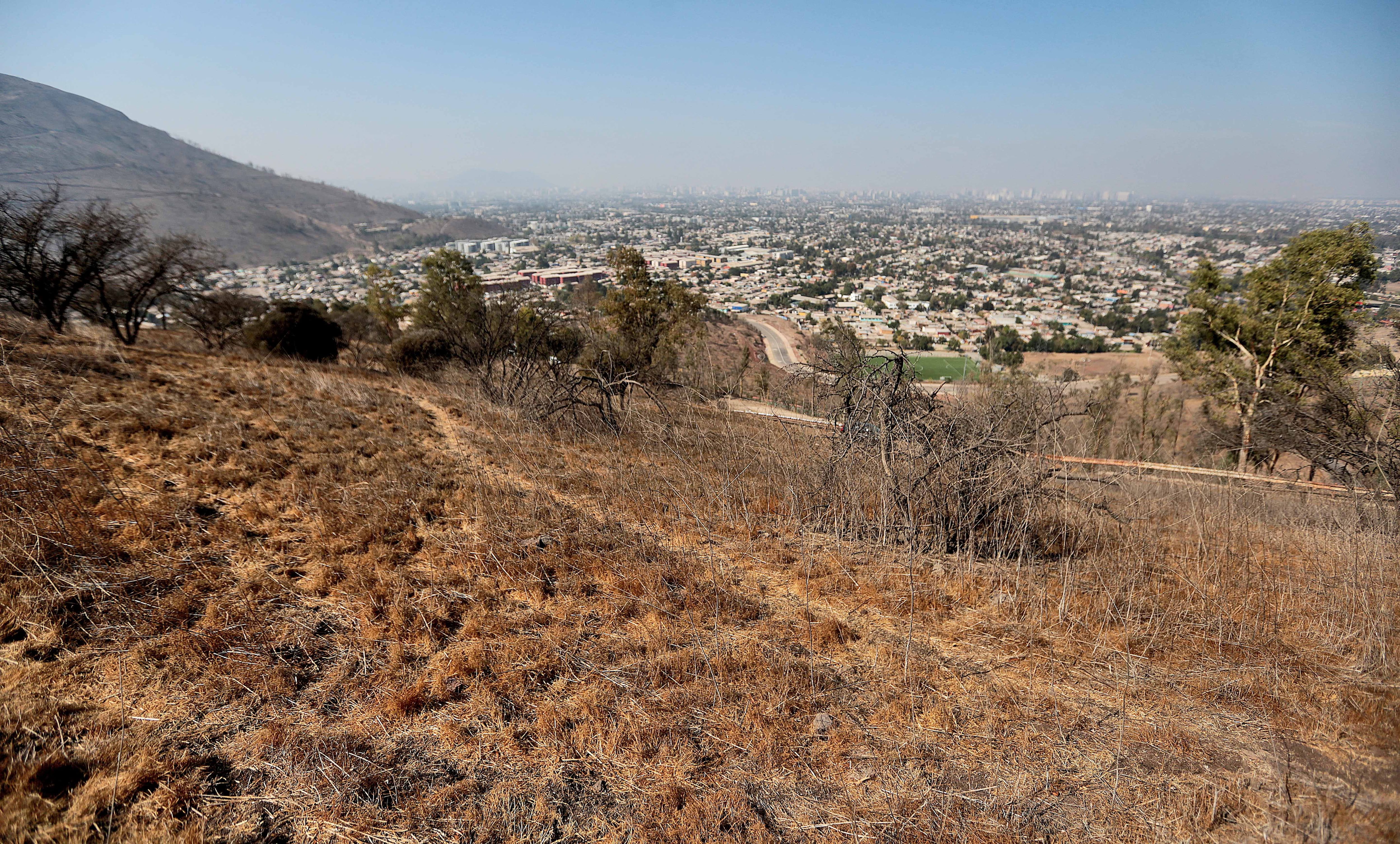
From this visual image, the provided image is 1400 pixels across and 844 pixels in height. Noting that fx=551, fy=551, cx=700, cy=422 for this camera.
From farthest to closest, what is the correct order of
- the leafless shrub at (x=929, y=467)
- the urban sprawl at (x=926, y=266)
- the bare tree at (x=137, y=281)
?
the urban sprawl at (x=926, y=266) < the bare tree at (x=137, y=281) < the leafless shrub at (x=929, y=467)

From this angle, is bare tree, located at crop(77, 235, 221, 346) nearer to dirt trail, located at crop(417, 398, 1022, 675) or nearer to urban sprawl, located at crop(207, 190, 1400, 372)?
urban sprawl, located at crop(207, 190, 1400, 372)

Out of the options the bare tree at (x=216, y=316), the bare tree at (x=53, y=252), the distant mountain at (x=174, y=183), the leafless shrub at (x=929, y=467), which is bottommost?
the leafless shrub at (x=929, y=467)

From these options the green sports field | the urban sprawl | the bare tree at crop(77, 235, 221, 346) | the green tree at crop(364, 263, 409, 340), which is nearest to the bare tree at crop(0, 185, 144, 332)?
the bare tree at crop(77, 235, 221, 346)

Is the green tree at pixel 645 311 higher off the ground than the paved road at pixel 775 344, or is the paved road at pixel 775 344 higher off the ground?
the green tree at pixel 645 311

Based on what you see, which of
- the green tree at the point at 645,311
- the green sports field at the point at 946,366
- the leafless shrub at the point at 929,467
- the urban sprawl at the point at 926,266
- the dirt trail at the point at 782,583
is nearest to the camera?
the dirt trail at the point at 782,583

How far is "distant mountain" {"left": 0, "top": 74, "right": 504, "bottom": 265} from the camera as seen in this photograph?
58594 millimetres

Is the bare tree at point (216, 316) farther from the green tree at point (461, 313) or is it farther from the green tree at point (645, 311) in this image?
the green tree at point (645, 311)

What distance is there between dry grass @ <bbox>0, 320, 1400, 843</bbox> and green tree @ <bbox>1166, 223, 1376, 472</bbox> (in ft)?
32.2

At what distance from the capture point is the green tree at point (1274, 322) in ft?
39.9

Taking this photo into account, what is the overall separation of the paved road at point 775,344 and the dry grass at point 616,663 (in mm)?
22621

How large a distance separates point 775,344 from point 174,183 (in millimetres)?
91345

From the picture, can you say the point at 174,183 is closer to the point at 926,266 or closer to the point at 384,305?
the point at 384,305

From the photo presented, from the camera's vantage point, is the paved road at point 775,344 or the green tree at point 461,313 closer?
the green tree at point 461,313

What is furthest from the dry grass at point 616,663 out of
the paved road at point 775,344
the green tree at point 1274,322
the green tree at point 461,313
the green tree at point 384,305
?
the paved road at point 775,344
